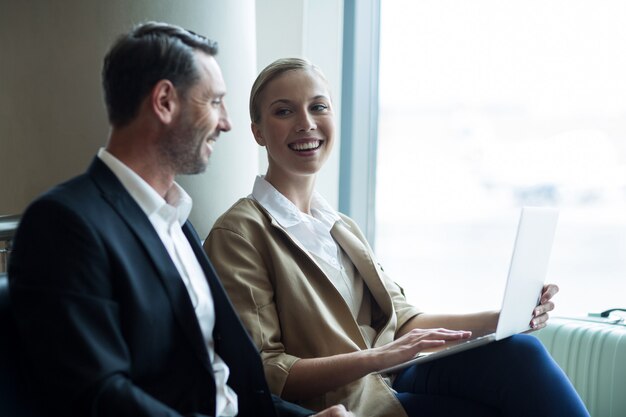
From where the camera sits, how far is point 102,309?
1.06 metres

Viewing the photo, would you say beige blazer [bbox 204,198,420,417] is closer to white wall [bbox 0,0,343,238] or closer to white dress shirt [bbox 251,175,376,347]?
white dress shirt [bbox 251,175,376,347]

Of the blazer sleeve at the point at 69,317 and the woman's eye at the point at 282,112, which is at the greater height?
the woman's eye at the point at 282,112

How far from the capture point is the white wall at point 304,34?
3.09 metres

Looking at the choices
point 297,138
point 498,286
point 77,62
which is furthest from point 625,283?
point 77,62

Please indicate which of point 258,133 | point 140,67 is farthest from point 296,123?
point 140,67

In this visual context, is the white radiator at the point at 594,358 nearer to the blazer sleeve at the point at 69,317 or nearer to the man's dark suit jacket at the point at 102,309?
the man's dark suit jacket at the point at 102,309

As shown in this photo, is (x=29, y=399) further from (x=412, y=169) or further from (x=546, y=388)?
(x=412, y=169)

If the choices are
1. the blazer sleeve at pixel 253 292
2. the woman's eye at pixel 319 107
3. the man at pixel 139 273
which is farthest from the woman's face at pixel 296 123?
the man at pixel 139 273

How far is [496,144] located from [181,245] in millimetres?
1830

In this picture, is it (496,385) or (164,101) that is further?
(496,385)

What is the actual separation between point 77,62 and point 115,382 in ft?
3.90

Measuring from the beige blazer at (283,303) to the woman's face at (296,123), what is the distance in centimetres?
15

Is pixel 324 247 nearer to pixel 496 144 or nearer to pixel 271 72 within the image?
pixel 271 72

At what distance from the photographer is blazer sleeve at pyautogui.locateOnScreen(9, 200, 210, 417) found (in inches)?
40.3
